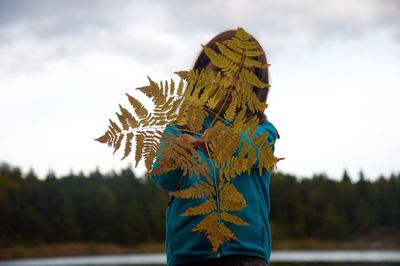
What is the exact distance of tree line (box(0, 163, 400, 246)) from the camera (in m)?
75.8

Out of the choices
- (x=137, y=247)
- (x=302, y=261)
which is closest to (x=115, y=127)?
(x=302, y=261)

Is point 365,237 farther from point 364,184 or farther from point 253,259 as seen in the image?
point 253,259

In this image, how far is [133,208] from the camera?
7969 cm

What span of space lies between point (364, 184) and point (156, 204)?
28.4 metres

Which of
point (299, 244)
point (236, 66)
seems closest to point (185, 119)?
point (236, 66)

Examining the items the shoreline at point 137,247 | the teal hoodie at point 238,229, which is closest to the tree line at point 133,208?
the shoreline at point 137,247

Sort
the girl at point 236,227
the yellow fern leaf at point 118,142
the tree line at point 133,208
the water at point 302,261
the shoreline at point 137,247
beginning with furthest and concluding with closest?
1. the shoreline at point 137,247
2. the tree line at point 133,208
3. the water at point 302,261
4. the girl at point 236,227
5. the yellow fern leaf at point 118,142

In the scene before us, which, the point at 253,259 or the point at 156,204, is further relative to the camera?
the point at 156,204

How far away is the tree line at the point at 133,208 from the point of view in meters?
75.8

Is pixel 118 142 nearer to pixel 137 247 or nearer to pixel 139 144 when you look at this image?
pixel 139 144

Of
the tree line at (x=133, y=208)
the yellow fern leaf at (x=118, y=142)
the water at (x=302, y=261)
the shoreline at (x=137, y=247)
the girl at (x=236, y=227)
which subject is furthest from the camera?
the shoreline at (x=137, y=247)

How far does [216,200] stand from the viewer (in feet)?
6.64

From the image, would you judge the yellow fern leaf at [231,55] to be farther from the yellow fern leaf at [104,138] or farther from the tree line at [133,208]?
the tree line at [133,208]

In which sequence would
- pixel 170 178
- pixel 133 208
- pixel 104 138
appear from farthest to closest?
1. pixel 133 208
2. pixel 170 178
3. pixel 104 138
